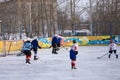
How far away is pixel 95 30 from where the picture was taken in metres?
44.6

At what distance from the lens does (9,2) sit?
55.1 metres

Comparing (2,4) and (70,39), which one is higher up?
(2,4)

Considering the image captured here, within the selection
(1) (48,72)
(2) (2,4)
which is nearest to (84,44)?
(2) (2,4)

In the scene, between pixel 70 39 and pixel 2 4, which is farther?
pixel 2 4

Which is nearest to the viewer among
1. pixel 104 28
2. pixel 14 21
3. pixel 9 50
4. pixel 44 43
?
pixel 9 50

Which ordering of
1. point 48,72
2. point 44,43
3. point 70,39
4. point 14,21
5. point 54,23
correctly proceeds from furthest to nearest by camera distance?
point 54,23
point 14,21
point 70,39
point 44,43
point 48,72

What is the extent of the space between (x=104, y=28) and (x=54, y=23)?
12.2 m

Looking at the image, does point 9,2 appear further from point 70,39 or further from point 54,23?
point 70,39

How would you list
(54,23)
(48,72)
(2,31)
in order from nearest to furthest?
(48,72), (2,31), (54,23)

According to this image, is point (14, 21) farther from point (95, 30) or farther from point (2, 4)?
point (95, 30)

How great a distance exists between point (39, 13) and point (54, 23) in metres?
2.69

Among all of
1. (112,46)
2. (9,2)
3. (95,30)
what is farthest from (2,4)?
(112,46)

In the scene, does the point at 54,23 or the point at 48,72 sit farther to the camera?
the point at 54,23

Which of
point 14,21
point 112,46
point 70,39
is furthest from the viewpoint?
point 14,21
